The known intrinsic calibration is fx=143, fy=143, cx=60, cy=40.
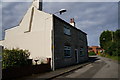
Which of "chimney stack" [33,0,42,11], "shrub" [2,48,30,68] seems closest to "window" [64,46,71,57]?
"chimney stack" [33,0,42,11]

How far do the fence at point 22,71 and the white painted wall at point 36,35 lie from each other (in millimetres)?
2105

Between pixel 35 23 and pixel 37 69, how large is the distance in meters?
6.52

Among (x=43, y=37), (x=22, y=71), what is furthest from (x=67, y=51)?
(x=22, y=71)

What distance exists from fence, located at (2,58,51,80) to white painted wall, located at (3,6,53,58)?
2105 mm

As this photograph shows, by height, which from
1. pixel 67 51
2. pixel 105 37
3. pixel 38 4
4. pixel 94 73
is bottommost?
pixel 94 73

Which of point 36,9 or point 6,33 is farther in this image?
point 6,33

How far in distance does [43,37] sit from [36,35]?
113 centimetres

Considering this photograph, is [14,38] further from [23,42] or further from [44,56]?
[44,56]

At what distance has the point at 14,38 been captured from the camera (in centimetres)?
1941

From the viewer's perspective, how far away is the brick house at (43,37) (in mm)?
15797

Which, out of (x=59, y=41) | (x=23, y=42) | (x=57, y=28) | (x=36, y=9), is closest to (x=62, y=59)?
(x=59, y=41)

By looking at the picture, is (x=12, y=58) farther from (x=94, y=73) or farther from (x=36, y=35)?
(x=94, y=73)

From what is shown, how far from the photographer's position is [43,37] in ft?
53.2

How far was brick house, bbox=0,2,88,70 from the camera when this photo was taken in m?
15.8
